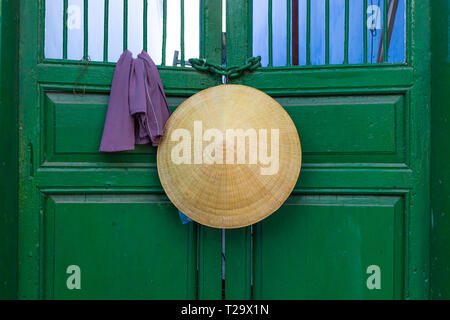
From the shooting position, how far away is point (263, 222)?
192 centimetres

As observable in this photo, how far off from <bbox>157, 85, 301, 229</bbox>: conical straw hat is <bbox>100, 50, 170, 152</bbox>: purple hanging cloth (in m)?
0.16

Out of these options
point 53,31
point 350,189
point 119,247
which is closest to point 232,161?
point 350,189

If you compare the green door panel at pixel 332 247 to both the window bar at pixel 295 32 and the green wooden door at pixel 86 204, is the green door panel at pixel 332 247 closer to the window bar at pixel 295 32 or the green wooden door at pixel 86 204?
the green wooden door at pixel 86 204

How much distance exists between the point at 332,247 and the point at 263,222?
1.30ft

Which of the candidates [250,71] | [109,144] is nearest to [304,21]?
[250,71]

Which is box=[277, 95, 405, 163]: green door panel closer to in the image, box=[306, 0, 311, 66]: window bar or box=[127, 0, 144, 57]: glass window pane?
box=[306, 0, 311, 66]: window bar

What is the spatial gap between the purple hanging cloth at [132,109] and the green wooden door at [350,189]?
560 millimetres

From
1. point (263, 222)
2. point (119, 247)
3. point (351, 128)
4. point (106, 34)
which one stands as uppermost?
A: point (106, 34)

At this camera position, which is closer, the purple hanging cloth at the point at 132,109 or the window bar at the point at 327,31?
the purple hanging cloth at the point at 132,109

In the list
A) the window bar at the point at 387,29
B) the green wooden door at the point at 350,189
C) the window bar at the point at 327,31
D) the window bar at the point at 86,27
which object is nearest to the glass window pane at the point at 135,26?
the window bar at the point at 86,27

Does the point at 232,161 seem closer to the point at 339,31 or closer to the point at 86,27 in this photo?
the point at 339,31

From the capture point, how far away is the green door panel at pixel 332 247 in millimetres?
1875

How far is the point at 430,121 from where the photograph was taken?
1861 millimetres

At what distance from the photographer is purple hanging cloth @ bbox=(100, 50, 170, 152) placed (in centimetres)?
178
